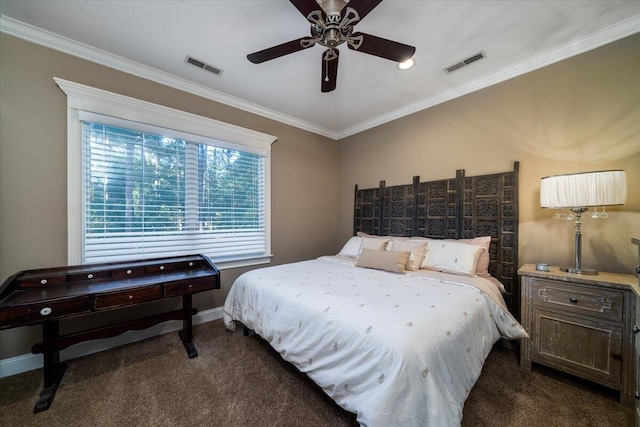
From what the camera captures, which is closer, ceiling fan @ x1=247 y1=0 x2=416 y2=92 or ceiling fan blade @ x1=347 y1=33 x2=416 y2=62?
ceiling fan @ x1=247 y1=0 x2=416 y2=92

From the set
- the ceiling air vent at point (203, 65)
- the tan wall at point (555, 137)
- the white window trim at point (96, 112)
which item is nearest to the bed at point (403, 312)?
the tan wall at point (555, 137)

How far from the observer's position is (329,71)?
1.92m

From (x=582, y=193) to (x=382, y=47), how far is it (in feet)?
6.02

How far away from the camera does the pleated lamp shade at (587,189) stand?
5.48 feet

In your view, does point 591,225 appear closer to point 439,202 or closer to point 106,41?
point 439,202

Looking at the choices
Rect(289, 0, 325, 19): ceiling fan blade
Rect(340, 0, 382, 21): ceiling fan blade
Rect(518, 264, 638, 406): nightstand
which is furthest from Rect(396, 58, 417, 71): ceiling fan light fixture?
Rect(518, 264, 638, 406): nightstand

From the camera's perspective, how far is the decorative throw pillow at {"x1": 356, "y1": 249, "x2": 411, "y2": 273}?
7.73 ft

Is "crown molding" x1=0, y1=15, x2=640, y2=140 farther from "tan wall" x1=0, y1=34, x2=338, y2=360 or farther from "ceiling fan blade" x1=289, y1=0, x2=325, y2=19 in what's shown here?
"ceiling fan blade" x1=289, y1=0, x2=325, y2=19

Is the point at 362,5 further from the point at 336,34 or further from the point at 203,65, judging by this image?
the point at 203,65

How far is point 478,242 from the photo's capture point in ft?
7.89

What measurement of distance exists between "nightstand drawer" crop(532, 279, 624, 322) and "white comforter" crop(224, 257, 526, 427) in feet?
1.05

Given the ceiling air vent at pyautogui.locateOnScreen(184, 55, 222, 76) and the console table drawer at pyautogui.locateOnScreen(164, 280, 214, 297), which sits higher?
the ceiling air vent at pyautogui.locateOnScreen(184, 55, 222, 76)

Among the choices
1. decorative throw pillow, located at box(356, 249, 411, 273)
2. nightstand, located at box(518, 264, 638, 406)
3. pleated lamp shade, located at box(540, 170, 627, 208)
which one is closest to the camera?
nightstand, located at box(518, 264, 638, 406)

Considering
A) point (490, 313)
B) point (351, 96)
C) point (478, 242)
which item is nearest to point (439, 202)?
point (478, 242)
